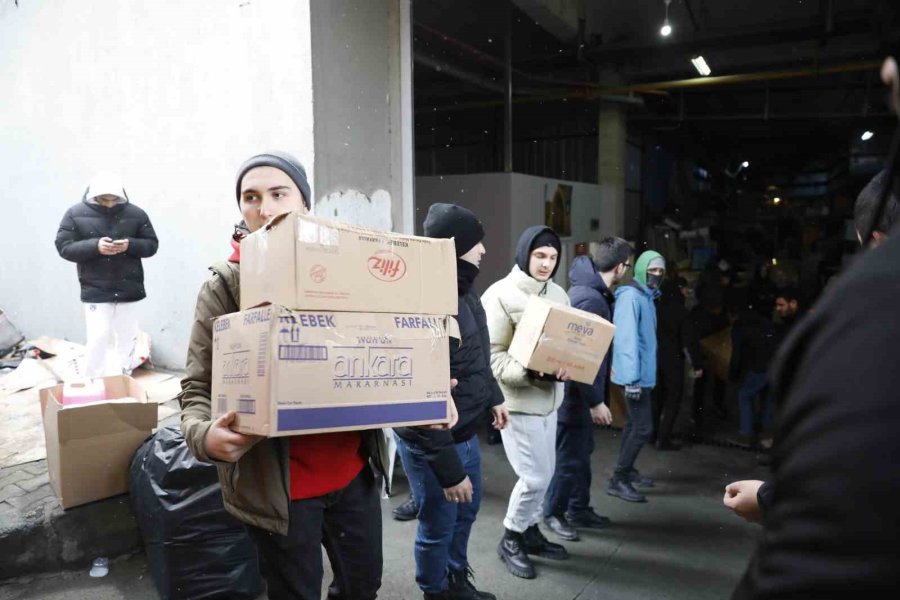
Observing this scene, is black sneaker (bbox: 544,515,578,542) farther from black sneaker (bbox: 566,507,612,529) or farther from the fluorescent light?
the fluorescent light

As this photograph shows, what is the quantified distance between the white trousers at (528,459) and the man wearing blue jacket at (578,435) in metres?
0.43

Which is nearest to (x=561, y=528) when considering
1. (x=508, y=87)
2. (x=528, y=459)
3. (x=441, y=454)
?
(x=528, y=459)

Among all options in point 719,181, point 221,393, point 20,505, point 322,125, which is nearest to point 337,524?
point 221,393

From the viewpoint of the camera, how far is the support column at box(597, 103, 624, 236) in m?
9.35

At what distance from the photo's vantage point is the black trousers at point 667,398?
4.98m

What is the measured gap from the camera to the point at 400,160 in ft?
13.0

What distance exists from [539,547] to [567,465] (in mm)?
521

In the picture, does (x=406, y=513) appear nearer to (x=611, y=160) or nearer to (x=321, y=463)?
(x=321, y=463)

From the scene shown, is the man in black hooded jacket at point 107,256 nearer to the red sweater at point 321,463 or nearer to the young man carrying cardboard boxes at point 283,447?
the young man carrying cardboard boxes at point 283,447

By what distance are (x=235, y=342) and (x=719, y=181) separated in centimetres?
2183

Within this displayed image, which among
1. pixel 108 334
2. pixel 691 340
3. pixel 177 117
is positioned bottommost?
pixel 691 340

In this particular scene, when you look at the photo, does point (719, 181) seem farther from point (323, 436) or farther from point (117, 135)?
point (323, 436)

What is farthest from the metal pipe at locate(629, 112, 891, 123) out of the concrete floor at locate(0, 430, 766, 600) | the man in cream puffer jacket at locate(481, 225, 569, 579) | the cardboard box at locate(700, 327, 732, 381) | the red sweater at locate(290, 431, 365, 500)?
the red sweater at locate(290, 431, 365, 500)

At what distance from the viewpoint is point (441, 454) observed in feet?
6.85
